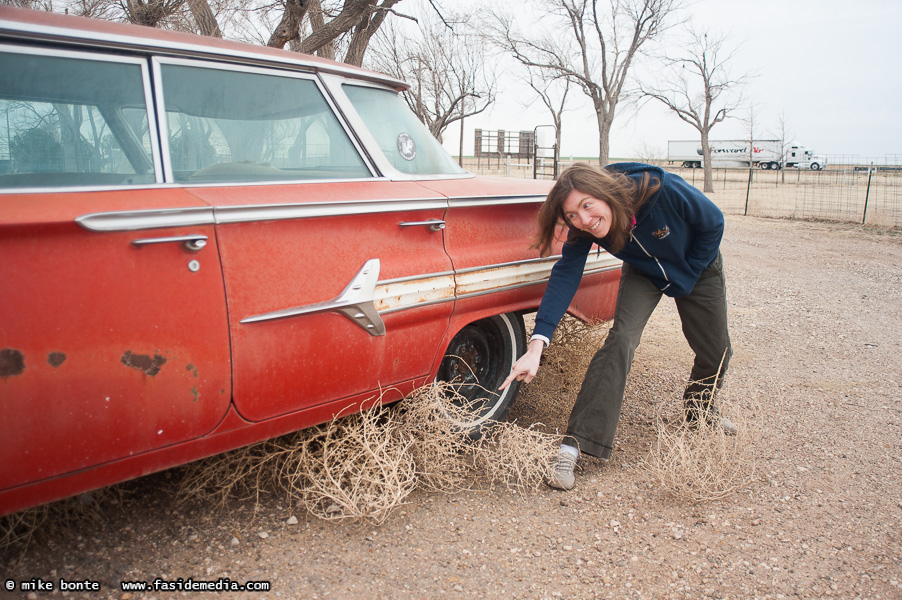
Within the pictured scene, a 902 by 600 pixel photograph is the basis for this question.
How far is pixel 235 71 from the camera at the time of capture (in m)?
2.41

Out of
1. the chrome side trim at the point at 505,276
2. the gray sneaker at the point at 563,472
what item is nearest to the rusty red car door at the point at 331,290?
the chrome side trim at the point at 505,276

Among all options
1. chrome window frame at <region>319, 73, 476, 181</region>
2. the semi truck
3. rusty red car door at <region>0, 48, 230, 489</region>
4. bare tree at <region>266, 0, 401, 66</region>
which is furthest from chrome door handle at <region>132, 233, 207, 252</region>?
the semi truck

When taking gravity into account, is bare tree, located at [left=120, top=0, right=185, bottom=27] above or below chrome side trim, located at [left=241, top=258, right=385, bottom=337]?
above

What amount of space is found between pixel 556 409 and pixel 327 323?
1.88 meters

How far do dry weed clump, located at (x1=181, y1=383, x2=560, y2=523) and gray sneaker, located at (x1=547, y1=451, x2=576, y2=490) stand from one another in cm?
5

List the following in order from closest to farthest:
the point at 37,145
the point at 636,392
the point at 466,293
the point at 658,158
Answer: the point at 37,145 < the point at 466,293 < the point at 636,392 < the point at 658,158

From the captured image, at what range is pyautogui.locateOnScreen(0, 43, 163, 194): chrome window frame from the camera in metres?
1.86

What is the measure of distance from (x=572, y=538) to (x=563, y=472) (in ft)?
1.36

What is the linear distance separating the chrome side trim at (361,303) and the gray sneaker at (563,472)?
106cm

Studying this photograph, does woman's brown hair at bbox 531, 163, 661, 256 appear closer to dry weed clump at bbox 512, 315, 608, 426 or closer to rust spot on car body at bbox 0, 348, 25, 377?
dry weed clump at bbox 512, 315, 608, 426

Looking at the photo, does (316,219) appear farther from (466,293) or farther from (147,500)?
(147,500)

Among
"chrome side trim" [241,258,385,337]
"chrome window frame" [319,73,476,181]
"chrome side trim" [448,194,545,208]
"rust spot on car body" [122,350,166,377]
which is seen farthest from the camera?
"chrome side trim" [448,194,545,208]

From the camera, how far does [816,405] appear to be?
394 cm

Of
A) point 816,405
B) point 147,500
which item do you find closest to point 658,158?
point 816,405
